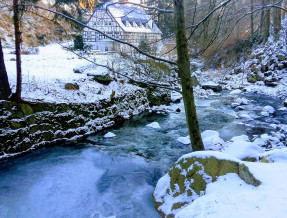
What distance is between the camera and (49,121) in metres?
7.58

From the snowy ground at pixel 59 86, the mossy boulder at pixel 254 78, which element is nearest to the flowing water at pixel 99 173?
the snowy ground at pixel 59 86

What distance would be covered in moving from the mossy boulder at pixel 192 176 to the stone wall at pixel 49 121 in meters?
5.05

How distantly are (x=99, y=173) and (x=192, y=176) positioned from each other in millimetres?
2988

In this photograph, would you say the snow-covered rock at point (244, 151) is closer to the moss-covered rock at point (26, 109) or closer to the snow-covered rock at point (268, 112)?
the snow-covered rock at point (268, 112)

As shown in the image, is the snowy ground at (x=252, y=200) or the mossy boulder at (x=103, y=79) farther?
the mossy boulder at (x=103, y=79)

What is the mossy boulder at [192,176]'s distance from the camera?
338 cm

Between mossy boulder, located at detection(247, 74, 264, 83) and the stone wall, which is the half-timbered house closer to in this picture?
the stone wall

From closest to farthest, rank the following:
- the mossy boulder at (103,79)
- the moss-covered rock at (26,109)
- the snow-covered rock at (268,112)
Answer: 1. the moss-covered rock at (26,109)
2. the snow-covered rock at (268,112)
3. the mossy boulder at (103,79)

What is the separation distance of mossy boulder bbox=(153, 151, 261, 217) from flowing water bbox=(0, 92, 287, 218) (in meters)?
0.42

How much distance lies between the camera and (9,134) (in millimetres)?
6367

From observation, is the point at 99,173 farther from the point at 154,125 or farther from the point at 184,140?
the point at 154,125

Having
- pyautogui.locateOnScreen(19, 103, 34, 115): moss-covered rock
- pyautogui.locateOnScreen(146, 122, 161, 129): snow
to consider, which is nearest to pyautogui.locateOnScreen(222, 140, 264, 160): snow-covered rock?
pyautogui.locateOnScreen(146, 122, 161, 129): snow

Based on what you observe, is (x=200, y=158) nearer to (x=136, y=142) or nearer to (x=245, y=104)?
(x=136, y=142)

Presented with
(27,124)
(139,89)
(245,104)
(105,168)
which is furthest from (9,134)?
(245,104)
